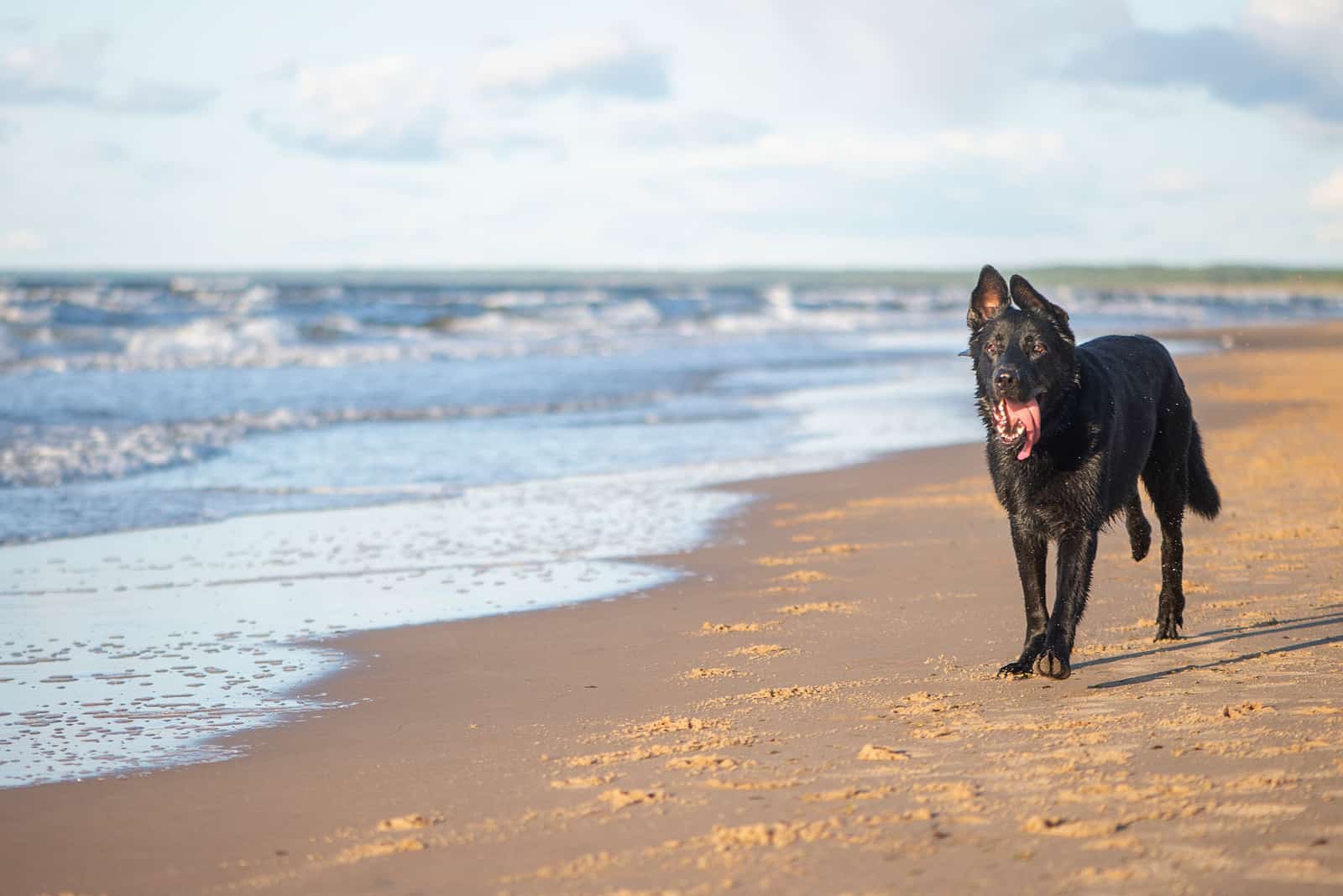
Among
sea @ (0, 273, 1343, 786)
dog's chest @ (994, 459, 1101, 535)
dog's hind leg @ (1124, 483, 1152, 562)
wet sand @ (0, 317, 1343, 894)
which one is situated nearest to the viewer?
wet sand @ (0, 317, 1343, 894)

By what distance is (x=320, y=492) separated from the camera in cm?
1057

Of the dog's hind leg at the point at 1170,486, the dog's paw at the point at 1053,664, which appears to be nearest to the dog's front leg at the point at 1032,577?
the dog's paw at the point at 1053,664

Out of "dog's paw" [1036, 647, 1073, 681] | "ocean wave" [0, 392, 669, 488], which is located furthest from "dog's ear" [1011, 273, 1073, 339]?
"ocean wave" [0, 392, 669, 488]

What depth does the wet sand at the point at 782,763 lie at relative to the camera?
2990 millimetres

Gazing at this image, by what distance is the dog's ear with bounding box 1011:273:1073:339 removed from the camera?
4.62 m

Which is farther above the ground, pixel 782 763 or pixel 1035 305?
pixel 1035 305

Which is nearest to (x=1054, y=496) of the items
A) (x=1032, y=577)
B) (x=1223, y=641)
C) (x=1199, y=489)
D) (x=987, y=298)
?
(x=1032, y=577)

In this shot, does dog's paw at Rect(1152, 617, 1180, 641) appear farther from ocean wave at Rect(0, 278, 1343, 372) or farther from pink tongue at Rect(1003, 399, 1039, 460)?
ocean wave at Rect(0, 278, 1343, 372)

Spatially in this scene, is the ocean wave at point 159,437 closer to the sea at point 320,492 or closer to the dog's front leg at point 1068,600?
the sea at point 320,492

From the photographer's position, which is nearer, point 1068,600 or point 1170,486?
point 1068,600

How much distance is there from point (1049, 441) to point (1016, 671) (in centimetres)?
84

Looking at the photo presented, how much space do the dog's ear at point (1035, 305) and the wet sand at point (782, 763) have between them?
125 centimetres

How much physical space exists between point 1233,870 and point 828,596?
3.55 meters

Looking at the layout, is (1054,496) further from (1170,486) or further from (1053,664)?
(1170,486)
